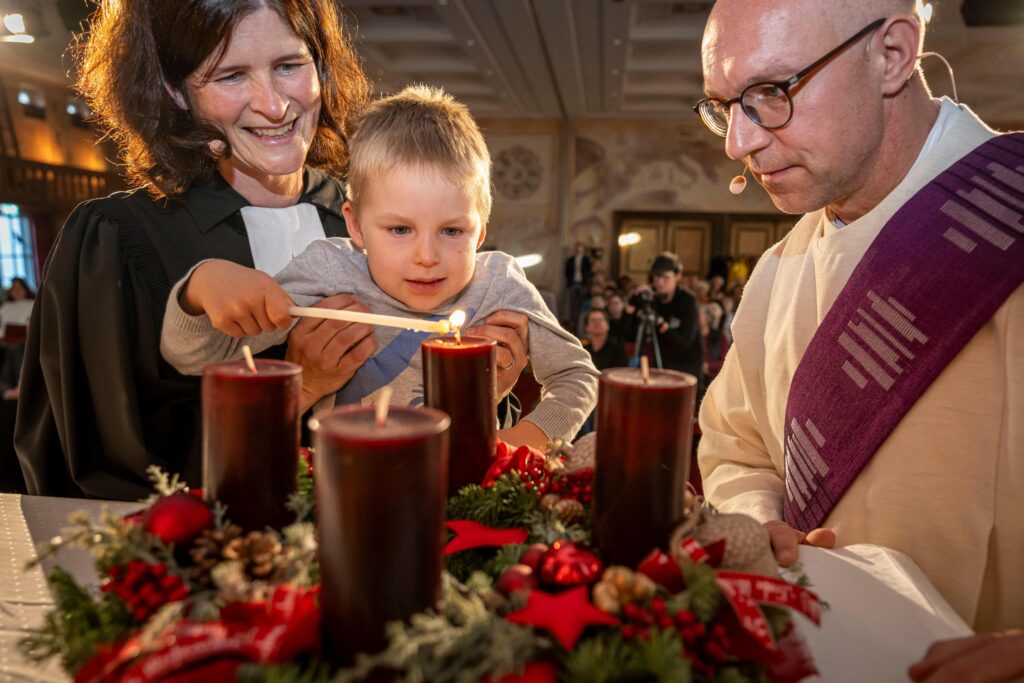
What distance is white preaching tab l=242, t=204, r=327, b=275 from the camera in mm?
1584

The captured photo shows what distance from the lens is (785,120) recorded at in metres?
1.25

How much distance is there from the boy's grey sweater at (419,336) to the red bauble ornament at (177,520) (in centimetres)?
70

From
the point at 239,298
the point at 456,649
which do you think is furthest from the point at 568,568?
the point at 239,298

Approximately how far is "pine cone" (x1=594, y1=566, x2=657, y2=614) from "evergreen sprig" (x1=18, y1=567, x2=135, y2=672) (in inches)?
16.0

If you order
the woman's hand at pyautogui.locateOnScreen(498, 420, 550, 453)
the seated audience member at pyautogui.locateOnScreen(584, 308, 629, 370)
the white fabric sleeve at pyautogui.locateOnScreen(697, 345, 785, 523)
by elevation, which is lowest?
the seated audience member at pyautogui.locateOnScreen(584, 308, 629, 370)

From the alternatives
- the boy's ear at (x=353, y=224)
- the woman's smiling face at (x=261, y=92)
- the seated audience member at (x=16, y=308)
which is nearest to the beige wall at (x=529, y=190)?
the seated audience member at (x=16, y=308)

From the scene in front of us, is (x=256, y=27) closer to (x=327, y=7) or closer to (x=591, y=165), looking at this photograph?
(x=327, y=7)

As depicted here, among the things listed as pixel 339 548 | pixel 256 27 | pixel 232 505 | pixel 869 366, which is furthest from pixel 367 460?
pixel 256 27

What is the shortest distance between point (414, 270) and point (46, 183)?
11808 mm

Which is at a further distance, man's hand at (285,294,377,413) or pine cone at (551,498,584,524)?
man's hand at (285,294,377,413)

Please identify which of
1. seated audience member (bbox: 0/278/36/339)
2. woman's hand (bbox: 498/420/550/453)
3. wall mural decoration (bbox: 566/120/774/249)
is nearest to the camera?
woman's hand (bbox: 498/420/550/453)

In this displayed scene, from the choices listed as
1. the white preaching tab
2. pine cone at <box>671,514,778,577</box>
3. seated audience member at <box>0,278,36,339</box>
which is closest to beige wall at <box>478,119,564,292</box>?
seated audience member at <box>0,278,36,339</box>

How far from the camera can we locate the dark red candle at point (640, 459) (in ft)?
2.08

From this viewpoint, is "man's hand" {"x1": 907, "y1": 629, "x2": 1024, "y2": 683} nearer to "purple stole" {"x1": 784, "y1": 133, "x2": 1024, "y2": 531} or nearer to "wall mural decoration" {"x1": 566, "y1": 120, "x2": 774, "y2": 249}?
"purple stole" {"x1": 784, "y1": 133, "x2": 1024, "y2": 531}
